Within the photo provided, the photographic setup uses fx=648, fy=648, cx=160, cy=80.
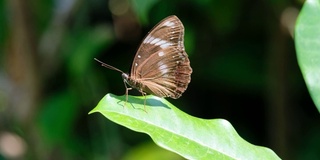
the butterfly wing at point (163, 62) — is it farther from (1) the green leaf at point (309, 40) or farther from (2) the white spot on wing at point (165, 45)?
(1) the green leaf at point (309, 40)

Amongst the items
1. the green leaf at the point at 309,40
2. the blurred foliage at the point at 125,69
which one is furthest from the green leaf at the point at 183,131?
the blurred foliage at the point at 125,69

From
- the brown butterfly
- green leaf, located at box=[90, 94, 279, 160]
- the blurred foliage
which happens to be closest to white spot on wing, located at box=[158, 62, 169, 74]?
the brown butterfly

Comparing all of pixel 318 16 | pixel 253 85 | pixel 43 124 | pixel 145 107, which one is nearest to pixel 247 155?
pixel 145 107

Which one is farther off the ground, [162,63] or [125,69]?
[162,63]

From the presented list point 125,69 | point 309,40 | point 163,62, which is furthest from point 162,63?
point 125,69

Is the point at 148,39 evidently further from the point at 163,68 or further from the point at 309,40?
the point at 309,40

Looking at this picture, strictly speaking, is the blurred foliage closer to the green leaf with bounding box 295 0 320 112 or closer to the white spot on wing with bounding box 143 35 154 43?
the white spot on wing with bounding box 143 35 154 43
